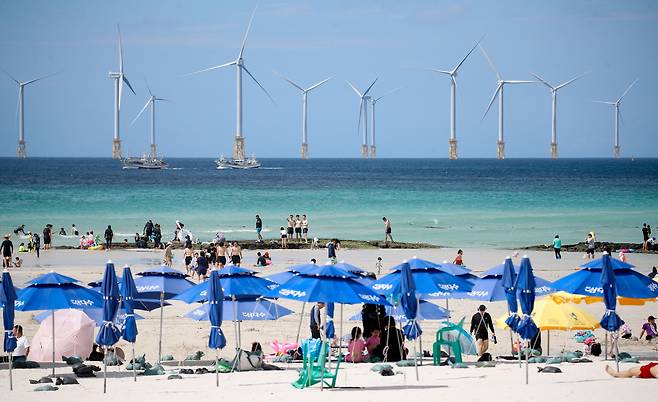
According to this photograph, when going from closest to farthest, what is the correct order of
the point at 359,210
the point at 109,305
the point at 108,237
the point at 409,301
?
the point at 109,305 → the point at 409,301 → the point at 108,237 → the point at 359,210

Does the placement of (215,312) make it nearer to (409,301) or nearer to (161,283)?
(409,301)

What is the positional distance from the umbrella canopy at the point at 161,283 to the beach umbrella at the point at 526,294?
8.21m

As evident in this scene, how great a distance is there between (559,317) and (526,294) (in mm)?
5611

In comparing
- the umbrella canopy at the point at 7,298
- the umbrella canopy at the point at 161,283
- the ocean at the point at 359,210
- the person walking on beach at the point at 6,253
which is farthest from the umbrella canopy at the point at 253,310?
the ocean at the point at 359,210

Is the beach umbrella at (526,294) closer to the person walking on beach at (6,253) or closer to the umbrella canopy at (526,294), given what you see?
the umbrella canopy at (526,294)

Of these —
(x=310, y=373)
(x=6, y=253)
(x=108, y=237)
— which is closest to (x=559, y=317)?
(x=310, y=373)

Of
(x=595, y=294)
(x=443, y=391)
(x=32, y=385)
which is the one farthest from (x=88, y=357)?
(x=595, y=294)

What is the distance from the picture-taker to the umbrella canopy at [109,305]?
17328 mm

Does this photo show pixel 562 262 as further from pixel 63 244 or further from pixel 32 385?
pixel 32 385

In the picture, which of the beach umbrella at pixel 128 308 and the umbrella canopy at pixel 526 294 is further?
the beach umbrella at pixel 128 308

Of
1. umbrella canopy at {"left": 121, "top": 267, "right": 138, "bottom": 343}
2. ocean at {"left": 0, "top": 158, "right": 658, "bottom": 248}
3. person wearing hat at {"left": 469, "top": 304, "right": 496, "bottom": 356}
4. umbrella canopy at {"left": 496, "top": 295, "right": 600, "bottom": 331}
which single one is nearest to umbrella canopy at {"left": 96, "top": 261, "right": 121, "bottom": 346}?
umbrella canopy at {"left": 121, "top": 267, "right": 138, "bottom": 343}

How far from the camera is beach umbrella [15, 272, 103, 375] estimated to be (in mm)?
19266

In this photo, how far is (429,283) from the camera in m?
21.9

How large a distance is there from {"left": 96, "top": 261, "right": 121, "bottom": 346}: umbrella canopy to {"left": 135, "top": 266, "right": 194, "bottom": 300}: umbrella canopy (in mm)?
4831
